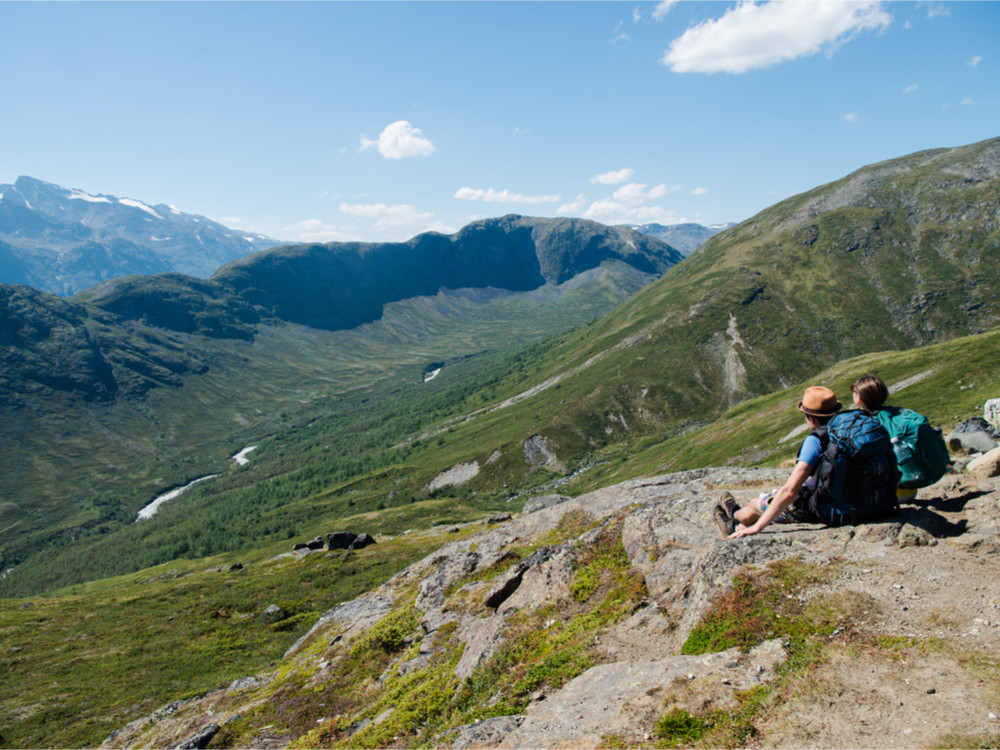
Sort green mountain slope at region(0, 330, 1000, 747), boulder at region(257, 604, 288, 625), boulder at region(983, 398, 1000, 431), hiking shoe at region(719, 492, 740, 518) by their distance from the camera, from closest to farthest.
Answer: hiking shoe at region(719, 492, 740, 518) → boulder at region(983, 398, 1000, 431) → green mountain slope at region(0, 330, 1000, 747) → boulder at region(257, 604, 288, 625)

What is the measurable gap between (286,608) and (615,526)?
7153cm

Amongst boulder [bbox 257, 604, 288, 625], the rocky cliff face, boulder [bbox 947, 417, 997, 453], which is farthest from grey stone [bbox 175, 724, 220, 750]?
boulder [bbox 257, 604, 288, 625]

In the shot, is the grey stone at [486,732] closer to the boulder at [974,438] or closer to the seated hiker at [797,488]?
the seated hiker at [797,488]

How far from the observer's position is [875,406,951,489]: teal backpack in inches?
546

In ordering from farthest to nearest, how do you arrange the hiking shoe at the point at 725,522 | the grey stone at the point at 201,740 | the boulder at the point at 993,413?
1. the grey stone at the point at 201,740
2. the boulder at the point at 993,413
3. the hiking shoe at the point at 725,522

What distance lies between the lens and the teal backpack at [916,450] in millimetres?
13867

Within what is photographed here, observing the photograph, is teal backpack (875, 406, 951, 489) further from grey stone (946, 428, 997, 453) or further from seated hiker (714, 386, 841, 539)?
grey stone (946, 428, 997, 453)

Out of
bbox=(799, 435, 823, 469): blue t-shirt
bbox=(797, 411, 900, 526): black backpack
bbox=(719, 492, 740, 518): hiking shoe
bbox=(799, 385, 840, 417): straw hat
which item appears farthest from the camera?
bbox=(719, 492, 740, 518): hiking shoe

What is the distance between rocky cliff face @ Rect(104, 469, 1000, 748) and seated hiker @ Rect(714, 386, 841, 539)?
0.68 metres

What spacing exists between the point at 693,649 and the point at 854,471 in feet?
22.1

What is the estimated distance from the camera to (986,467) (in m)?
19.1

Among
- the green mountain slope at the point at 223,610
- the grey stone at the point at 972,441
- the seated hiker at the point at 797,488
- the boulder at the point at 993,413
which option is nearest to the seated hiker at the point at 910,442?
the seated hiker at the point at 797,488

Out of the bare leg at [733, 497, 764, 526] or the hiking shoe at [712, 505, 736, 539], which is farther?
the hiking shoe at [712, 505, 736, 539]

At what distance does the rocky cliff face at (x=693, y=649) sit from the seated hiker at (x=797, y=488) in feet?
2.23
